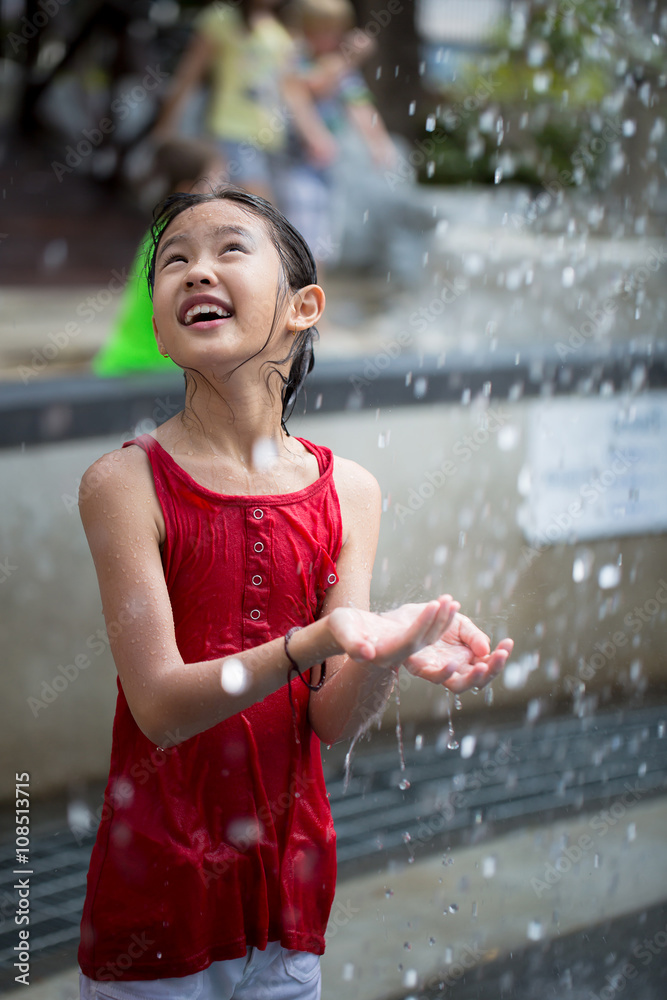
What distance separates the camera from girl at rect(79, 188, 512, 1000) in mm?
1074

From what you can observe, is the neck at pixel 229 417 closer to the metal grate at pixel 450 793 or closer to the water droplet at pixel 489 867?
the metal grate at pixel 450 793

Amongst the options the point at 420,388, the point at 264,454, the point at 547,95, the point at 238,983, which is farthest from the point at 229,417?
the point at 547,95

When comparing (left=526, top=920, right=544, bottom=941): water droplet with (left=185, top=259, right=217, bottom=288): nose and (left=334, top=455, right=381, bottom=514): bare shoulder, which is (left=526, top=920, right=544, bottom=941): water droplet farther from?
(left=185, top=259, right=217, bottom=288): nose

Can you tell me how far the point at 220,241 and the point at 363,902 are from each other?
2.03m

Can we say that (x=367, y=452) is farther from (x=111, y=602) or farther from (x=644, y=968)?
(x=111, y=602)

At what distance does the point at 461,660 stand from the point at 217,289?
49 cm

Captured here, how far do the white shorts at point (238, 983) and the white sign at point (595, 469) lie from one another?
2.57 metres

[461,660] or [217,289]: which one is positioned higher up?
[217,289]

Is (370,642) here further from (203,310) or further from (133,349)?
(133,349)

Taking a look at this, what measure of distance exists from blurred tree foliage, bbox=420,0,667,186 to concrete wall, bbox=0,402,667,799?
2.37 m

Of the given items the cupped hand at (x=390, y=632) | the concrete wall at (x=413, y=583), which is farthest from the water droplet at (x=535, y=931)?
the cupped hand at (x=390, y=632)

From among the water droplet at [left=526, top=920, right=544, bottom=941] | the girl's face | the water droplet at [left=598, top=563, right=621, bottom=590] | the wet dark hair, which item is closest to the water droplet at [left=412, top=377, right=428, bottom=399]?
the water droplet at [left=598, top=563, right=621, bottom=590]

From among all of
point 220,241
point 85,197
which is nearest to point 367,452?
point 220,241

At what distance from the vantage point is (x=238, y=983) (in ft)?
3.92
